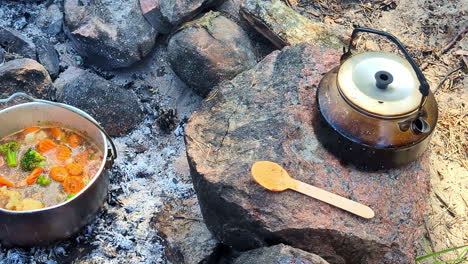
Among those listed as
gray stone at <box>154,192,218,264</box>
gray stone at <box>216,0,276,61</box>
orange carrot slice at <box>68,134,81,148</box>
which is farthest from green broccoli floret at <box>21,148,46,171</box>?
gray stone at <box>216,0,276,61</box>

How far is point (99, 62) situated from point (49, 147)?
1.01m

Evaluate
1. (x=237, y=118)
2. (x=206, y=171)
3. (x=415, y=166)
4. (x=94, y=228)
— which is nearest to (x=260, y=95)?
(x=237, y=118)

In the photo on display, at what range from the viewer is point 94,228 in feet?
10.2

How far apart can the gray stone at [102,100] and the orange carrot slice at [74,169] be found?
23.0 inches

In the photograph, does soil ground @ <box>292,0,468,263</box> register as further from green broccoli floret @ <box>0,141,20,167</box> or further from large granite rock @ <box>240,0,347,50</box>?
green broccoli floret @ <box>0,141,20,167</box>

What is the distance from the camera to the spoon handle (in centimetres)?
263

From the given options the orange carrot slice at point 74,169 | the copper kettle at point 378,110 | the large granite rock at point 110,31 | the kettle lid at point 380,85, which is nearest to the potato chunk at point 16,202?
the orange carrot slice at point 74,169

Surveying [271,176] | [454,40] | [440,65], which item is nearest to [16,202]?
[271,176]

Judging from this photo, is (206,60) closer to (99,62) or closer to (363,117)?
(99,62)

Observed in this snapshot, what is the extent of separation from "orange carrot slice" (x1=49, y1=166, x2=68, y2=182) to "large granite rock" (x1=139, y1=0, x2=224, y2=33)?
4.72 ft

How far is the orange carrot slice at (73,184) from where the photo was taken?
2.94m

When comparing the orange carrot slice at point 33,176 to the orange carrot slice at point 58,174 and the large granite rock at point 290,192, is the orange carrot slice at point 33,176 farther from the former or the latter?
the large granite rock at point 290,192

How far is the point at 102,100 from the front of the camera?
354 centimetres

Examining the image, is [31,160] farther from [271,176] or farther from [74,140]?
[271,176]
